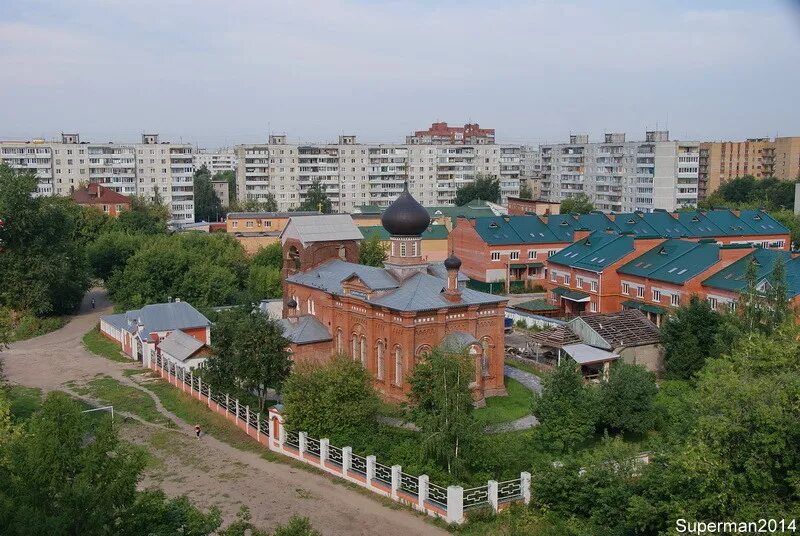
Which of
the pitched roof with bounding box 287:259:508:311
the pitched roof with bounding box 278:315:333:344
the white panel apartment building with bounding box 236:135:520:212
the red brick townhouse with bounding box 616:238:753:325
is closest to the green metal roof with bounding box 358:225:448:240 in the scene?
the red brick townhouse with bounding box 616:238:753:325

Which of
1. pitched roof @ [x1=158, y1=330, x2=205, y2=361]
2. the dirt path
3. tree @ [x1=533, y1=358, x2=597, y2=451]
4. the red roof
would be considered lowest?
the dirt path

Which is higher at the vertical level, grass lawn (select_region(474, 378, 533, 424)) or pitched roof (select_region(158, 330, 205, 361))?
pitched roof (select_region(158, 330, 205, 361))

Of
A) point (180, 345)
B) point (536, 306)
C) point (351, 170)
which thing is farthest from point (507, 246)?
point (351, 170)

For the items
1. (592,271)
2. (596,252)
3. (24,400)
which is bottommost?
(24,400)

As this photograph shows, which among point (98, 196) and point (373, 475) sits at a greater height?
point (98, 196)

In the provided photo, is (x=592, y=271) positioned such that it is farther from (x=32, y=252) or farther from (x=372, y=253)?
(x=32, y=252)

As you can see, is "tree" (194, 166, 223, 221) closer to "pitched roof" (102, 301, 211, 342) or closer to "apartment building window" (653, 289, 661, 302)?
"pitched roof" (102, 301, 211, 342)
